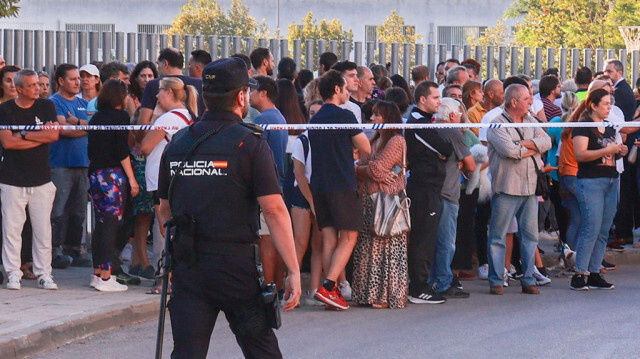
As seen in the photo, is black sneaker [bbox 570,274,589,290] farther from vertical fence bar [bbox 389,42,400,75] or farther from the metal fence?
vertical fence bar [bbox 389,42,400,75]

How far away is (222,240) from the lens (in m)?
5.61

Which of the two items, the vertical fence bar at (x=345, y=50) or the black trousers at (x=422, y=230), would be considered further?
the vertical fence bar at (x=345, y=50)

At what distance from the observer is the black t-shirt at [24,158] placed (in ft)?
34.8

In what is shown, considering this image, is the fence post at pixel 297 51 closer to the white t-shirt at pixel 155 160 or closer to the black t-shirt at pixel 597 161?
the black t-shirt at pixel 597 161

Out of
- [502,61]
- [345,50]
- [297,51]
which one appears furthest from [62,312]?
[502,61]

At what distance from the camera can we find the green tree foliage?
45156 mm

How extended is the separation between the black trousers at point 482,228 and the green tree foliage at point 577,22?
33.7 meters

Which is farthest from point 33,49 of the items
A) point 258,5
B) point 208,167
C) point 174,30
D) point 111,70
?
point 258,5

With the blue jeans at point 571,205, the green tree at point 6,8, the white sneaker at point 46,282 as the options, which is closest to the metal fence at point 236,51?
the green tree at point 6,8

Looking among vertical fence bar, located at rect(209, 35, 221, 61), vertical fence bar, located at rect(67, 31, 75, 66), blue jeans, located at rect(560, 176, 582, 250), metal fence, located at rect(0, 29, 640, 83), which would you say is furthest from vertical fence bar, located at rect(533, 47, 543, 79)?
vertical fence bar, located at rect(67, 31, 75, 66)

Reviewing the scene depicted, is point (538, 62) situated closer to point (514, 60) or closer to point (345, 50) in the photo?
point (514, 60)

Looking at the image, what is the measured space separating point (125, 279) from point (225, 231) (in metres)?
5.67

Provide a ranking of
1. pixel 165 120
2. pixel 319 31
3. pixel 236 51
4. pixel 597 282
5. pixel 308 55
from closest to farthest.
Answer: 1. pixel 165 120
2. pixel 597 282
3. pixel 236 51
4. pixel 308 55
5. pixel 319 31

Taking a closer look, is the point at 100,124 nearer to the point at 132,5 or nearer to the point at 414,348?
the point at 414,348
